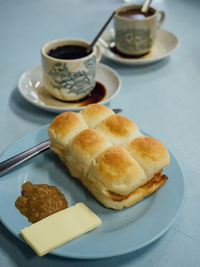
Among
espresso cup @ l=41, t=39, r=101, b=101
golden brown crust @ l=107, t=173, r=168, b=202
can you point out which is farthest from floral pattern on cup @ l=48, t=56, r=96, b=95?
golden brown crust @ l=107, t=173, r=168, b=202

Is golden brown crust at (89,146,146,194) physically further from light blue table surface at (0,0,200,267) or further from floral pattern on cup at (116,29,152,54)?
floral pattern on cup at (116,29,152,54)

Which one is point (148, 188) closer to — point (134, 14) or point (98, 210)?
point (98, 210)

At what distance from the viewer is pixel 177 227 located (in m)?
1.09

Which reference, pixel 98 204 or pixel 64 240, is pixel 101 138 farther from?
pixel 64 240

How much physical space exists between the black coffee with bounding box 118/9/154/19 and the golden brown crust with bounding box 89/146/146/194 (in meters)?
1.16

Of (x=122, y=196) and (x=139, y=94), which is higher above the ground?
(x=122, y=196)

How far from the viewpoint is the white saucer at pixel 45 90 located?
1537 mm

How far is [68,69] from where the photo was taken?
1527mm

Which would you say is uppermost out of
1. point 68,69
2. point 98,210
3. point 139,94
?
point 68,69

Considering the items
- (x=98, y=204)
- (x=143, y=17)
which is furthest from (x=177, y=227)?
(x=143, y=17)

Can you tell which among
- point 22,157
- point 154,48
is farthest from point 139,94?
point 22,157

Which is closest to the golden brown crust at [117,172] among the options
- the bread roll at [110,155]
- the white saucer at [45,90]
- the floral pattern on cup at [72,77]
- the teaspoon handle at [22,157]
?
the bread roll at [110,155]

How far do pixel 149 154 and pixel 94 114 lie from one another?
292 mm

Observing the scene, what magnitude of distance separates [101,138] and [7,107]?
Answer: 28.6 inches
